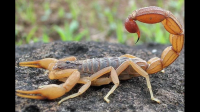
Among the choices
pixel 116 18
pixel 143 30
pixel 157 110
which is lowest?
pixel 157 110

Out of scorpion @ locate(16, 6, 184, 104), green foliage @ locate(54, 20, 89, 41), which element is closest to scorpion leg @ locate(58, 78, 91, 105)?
scorpion @ locate(16, 6, 184, 104)

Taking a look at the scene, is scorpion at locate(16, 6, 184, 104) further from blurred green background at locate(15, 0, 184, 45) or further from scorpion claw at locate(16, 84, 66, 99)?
blurred green background at locate(15, 0, 184, 45)

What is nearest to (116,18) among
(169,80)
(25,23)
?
(25,23)

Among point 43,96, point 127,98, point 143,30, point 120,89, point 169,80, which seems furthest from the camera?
point 143,30

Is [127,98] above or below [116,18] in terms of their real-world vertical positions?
below

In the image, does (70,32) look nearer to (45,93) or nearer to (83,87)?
(83,87)

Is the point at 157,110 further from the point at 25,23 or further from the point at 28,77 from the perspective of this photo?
the point at 25,23
